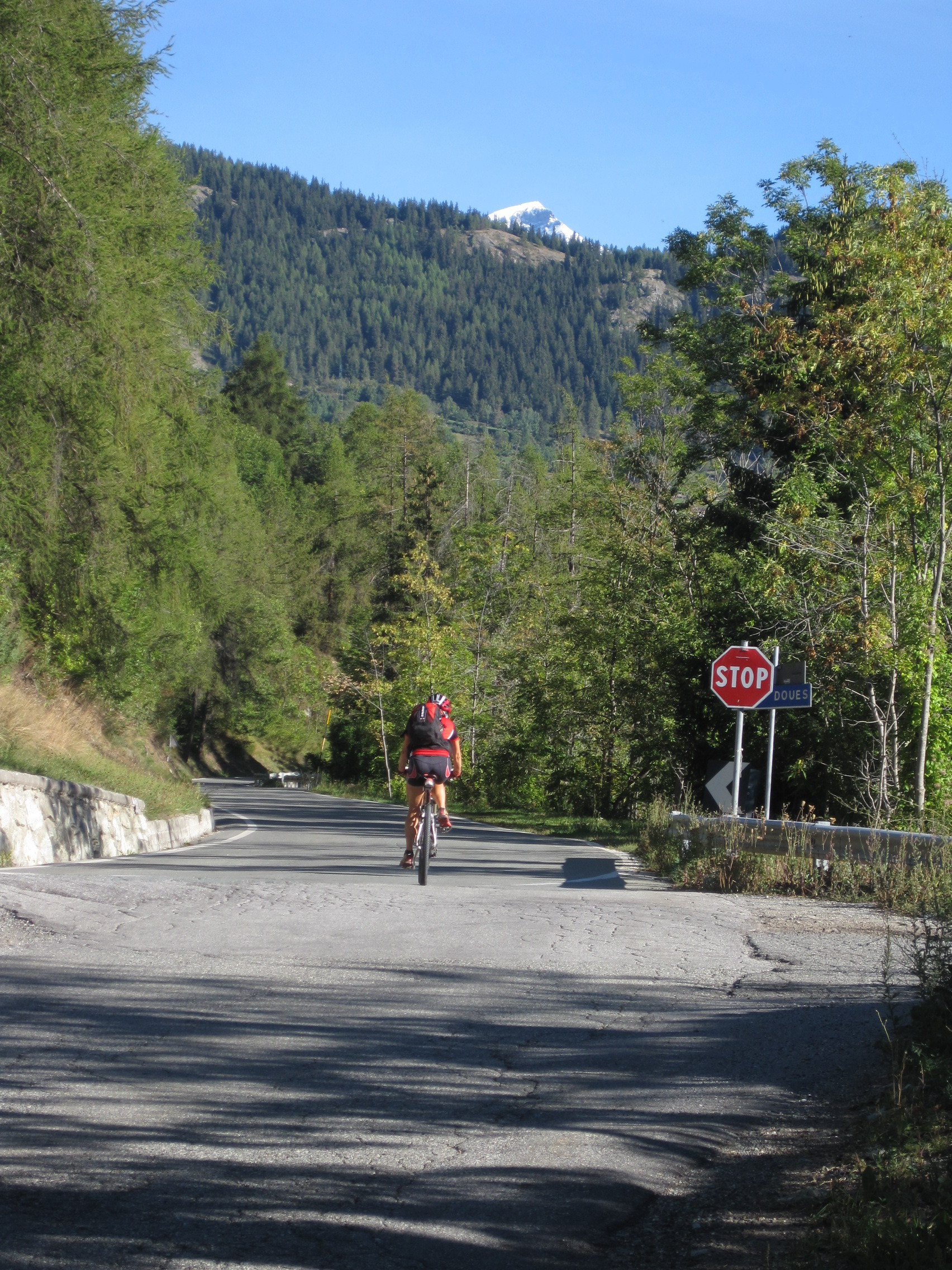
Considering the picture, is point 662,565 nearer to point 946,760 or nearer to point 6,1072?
point 946,760

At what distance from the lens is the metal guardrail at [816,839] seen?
11.4 meters

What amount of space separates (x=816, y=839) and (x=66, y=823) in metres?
9.44

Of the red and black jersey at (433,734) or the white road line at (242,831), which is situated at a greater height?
the red and black jersey at (433,734)

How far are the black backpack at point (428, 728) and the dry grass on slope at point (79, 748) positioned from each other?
19.9ft

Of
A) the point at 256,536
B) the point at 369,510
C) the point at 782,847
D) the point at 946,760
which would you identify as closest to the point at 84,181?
the point at 782,847

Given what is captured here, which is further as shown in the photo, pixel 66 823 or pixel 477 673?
pixel 477 673

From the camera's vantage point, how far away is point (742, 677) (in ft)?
53.3

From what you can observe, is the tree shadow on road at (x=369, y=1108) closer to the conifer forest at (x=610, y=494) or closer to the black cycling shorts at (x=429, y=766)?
the black cycling shorts at (x=429, y=766)

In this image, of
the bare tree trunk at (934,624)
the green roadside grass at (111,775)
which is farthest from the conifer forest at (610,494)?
the green roadside grass at (111,775)

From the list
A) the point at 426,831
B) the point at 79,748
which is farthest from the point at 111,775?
the point at 426,831

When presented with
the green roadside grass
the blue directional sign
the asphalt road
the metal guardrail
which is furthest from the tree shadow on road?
the green roadside grass

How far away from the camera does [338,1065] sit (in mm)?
5402

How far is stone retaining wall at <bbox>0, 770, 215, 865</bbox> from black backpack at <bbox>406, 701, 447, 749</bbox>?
16.2 ft

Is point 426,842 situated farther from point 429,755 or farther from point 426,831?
point 429,755
